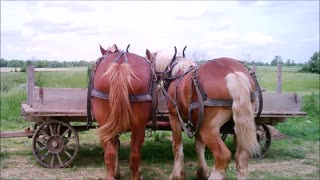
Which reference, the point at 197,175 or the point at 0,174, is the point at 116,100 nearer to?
the point at 197,175

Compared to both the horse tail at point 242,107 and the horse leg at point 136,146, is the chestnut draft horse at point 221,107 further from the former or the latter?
the horse leg at point 136,146

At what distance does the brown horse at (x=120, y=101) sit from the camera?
3.76 metres

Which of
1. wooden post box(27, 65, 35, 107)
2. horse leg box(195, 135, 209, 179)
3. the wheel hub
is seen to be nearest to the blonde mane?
horse leg box(195, 135, 209, 179)

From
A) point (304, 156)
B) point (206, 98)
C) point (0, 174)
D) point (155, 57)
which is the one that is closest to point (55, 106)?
point (0, 174)

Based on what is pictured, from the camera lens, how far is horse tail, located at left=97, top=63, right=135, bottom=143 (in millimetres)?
3744

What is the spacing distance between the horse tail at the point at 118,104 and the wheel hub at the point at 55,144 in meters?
1.77

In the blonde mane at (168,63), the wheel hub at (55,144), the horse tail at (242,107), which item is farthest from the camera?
the wheel hub at (55,144)

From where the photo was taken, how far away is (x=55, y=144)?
536 cm

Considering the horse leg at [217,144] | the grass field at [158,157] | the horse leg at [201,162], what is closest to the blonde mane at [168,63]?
the horse leg at [201,162]

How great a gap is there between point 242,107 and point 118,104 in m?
1.31

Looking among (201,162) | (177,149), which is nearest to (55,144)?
(177,149)

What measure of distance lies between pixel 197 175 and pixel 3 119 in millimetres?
6311

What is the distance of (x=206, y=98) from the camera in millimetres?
3645

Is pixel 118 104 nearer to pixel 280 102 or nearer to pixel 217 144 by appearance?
pixel 217 144
